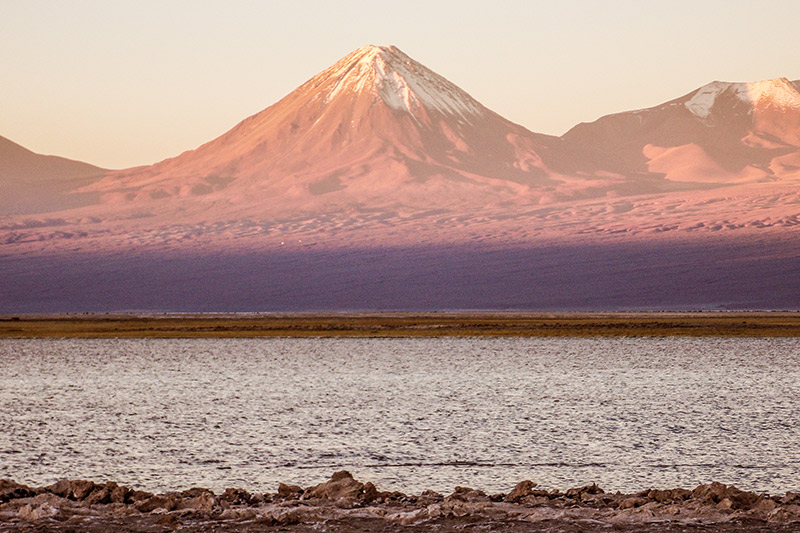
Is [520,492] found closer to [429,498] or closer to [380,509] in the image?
[429,498]

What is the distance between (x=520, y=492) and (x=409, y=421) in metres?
7.43

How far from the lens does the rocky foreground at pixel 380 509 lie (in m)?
11.3

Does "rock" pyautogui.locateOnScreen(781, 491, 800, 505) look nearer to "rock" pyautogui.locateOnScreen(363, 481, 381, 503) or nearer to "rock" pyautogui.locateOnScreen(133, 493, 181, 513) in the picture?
"rock" pyautogui.locateOnScreen(363, 481, 381, 503)

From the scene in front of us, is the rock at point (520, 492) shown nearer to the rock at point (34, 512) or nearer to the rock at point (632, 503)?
the rock at point (632, 503)

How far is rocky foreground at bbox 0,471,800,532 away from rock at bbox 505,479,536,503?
1cm

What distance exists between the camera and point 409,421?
1992 cm

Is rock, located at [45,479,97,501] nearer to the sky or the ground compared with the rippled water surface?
nearer to the sky

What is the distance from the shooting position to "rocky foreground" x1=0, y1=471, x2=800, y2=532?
11344 millimetres

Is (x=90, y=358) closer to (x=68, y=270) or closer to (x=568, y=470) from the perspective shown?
(x=568, y=470)

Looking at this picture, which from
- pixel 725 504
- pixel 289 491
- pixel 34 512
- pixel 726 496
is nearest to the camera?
pixel 34 512

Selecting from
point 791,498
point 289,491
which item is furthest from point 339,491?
point 791,498

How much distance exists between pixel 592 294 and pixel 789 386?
140 metres

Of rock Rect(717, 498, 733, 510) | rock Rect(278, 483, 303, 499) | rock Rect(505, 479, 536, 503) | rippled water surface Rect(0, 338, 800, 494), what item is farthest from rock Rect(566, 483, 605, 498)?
rock Rect(278, 483, 303, 499)

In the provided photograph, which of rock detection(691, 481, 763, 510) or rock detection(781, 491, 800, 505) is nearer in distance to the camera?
rock detection(691, 481, 763, 510)
